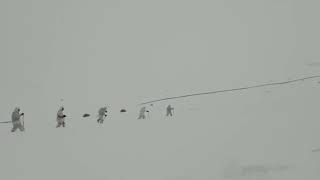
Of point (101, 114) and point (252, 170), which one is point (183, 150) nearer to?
point (252, 170)

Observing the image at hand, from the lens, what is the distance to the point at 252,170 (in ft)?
34.1

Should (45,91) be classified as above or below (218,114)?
above

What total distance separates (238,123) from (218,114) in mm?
3793

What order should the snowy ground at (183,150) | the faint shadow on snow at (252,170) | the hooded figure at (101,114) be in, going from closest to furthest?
the faint shadow on snow at (252,170)
the snowy ground at (183,150)
the hooded figure at (101,114)

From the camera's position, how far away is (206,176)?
1044 centimetres

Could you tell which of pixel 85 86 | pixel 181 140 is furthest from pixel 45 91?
pixel 181 140

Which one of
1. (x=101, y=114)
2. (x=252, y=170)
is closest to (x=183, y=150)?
(x=252, y=170)

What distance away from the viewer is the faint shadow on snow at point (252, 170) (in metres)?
10.1

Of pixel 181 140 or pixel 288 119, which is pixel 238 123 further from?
pixel 181 140

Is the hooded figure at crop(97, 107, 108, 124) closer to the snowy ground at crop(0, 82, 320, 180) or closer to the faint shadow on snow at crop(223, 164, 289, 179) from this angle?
the snowy ground at crop(0, 82, 320, 180)

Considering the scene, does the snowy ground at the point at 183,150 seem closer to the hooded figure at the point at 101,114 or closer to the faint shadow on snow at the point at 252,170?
the faint shadow on snow at the point at 252,170

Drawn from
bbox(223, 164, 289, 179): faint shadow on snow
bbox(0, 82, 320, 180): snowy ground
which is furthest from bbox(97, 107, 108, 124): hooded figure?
bbox(223, 164, 289, 179): faint shadow on snow

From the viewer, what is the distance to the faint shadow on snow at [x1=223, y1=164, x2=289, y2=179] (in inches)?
398

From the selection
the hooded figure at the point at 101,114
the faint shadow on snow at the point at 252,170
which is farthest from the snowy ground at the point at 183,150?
the hooded figure at the point at 101,114
